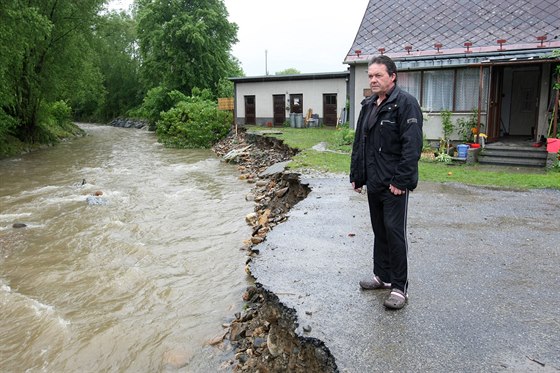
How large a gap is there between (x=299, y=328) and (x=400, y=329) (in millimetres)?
848

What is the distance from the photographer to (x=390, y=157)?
13.1 feet

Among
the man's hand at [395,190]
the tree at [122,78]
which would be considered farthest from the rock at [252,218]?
the tree at [122,78]

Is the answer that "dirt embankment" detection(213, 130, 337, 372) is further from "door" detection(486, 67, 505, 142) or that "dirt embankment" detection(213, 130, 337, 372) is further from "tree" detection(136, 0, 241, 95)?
"tree" detection(136, 0, 241, 95)

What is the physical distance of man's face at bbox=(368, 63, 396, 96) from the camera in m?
3.90

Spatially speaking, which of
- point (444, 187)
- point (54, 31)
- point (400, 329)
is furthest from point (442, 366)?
point (54, 31)

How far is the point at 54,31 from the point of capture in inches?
925

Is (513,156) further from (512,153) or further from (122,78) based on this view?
(122,78)

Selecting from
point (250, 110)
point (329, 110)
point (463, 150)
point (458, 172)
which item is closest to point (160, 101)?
point (250, 110)

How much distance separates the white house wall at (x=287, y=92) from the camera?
2586 cm

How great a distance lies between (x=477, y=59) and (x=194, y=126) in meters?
15.7

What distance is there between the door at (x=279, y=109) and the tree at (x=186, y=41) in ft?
32.3

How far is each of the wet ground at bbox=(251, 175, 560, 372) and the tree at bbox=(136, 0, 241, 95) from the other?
29.6 metres

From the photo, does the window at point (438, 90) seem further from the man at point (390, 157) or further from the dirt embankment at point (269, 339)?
the man at point (390, 157)

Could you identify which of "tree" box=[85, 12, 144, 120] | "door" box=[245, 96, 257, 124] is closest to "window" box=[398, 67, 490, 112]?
Result: "door" box=[245, 96, 257, 124]
